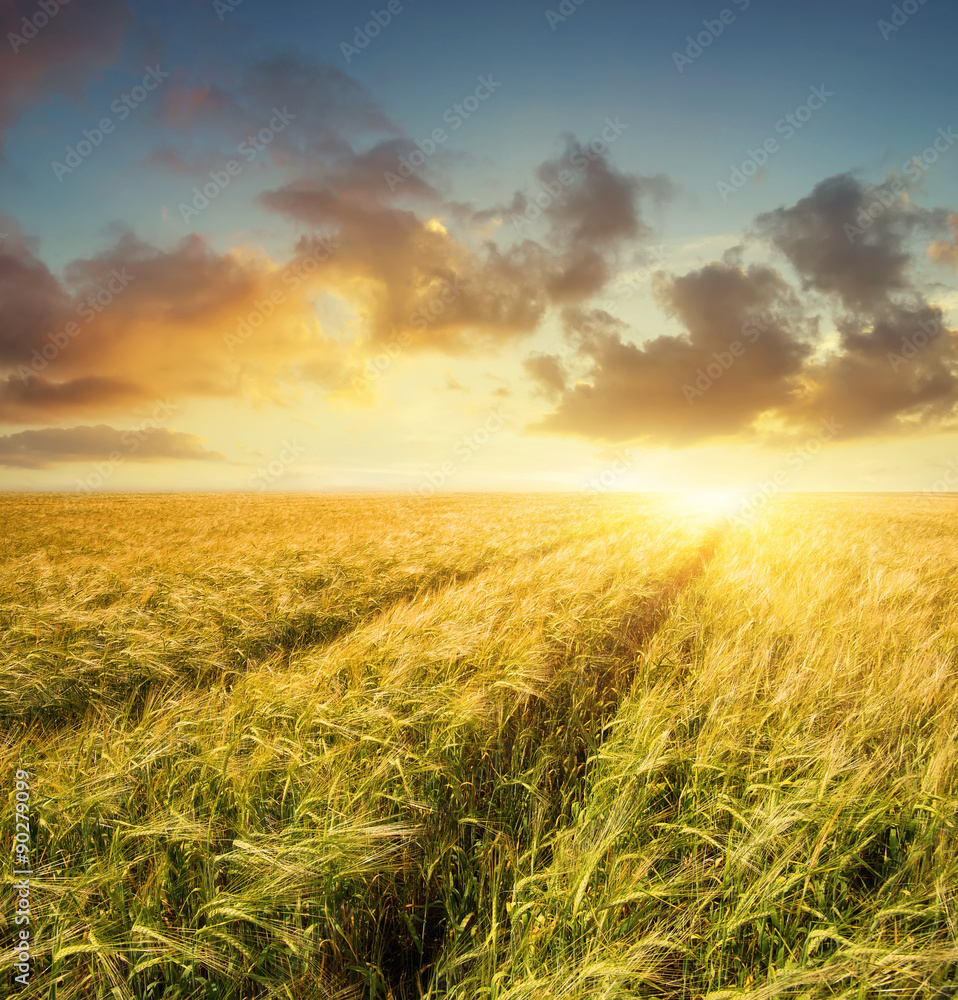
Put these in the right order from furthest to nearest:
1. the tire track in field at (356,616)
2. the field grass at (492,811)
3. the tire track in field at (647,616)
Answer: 1. the tire track in field at (356,616)
2. the tire track in field at (647,616)
3. the field grass at (492,811)

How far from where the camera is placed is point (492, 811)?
2.52 meters

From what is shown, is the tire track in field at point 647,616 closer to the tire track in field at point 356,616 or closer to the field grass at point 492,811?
the field grass at point 492,811

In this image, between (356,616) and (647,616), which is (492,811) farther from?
(356,616)

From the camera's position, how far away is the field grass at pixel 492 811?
5.44 feet

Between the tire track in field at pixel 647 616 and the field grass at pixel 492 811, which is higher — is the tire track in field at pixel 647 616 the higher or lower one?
the lower one

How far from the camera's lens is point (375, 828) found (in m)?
1.99

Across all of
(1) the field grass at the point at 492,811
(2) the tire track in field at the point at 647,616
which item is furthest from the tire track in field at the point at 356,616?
(2) the tire track in field at the point at 647,616

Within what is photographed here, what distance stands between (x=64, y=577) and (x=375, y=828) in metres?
8.86

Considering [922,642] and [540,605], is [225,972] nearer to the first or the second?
[540,605]

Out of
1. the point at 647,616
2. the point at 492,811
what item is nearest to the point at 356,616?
the point at 647,616

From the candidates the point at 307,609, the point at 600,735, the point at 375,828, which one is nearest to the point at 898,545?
the point at 600,735

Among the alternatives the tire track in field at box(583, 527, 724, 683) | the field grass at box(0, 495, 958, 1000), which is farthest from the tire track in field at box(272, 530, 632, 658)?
the tire track in field at box(583, 527, 724, 683)

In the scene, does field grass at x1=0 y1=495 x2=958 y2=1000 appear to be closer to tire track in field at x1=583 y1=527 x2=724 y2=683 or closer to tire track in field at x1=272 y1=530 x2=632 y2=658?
tire track in field at x1=583 y1=527 x2=724 y2=683

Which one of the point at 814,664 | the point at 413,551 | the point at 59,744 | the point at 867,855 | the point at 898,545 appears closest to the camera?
the point at 867,855
